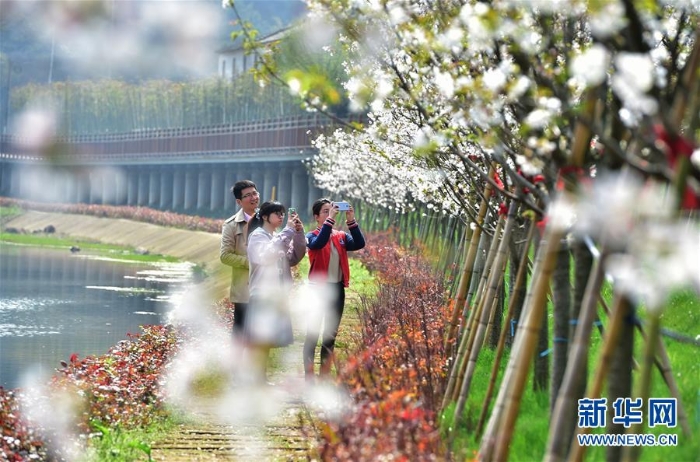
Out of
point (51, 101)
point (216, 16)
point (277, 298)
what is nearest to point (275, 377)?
point (277, 298)

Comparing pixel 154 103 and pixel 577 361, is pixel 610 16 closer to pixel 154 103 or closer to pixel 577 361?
pixel 577 361

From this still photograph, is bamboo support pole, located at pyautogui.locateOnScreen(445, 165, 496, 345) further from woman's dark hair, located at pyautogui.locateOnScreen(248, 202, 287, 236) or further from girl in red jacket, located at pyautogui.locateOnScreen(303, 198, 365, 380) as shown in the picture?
woman's dark hair, located at pyautogui.locateOnScreen(248, 202, 287, 236)

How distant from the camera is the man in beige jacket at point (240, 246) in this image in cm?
1134

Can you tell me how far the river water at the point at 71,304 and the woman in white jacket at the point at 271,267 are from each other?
19.8 ft

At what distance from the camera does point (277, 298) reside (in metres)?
11.0

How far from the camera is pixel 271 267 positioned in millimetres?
10836

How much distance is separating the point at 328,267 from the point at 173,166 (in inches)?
2833

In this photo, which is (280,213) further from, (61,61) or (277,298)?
(61,61)

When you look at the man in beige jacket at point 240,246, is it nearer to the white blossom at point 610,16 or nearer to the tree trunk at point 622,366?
the tree trunk at point 622,366

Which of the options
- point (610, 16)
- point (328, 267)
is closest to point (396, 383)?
point (328, 267)

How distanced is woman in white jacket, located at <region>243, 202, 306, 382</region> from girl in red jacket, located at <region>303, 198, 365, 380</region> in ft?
0.53

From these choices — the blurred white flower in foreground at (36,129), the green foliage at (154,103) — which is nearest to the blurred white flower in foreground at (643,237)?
the green foliage at (154,103)

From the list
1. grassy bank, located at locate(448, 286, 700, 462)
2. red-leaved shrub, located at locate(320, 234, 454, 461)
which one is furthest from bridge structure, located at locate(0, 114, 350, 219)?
grassy bank, located at locate(448, 286, 700, 462)

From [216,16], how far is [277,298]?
14945cm
